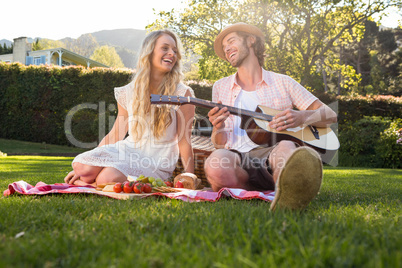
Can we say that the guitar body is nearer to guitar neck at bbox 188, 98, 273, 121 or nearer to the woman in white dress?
guitar neck at bbox 188, 98, 273, 121

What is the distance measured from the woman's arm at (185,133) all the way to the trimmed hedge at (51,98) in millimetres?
9612

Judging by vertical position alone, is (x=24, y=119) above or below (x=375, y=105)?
below

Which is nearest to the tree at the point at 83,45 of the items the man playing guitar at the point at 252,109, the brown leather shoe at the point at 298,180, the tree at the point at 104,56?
the tree at the point at 104,56

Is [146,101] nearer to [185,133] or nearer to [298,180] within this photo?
[185,133]

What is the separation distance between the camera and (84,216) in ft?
7.07

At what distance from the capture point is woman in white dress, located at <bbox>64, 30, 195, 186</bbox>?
397cm

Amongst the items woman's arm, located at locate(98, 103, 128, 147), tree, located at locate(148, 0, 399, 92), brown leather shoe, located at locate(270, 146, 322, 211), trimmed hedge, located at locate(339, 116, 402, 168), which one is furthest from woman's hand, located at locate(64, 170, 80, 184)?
tree, located at locate(148, 0, 399, 92)

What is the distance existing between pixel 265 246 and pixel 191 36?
14.9 m

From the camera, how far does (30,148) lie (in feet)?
43.0

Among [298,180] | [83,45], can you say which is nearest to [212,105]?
[298,180]

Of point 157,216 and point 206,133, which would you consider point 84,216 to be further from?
point 206,133

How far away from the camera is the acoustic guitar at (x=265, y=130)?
11.3 ft

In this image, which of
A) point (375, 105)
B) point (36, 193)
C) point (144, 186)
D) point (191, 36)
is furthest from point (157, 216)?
point (191, 36)

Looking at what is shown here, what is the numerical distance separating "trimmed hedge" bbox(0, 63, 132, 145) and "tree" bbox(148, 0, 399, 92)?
4.03m
